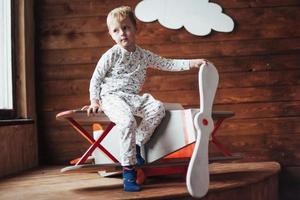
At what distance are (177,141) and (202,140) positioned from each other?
0.51ft

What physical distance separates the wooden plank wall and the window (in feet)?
1.11

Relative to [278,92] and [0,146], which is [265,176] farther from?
[0,146]

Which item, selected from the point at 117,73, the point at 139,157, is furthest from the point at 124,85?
the point at 139,157

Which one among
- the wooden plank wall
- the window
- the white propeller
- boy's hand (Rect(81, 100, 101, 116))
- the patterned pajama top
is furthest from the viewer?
the wooden plank wall

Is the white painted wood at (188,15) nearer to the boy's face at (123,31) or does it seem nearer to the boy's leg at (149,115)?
the boy's face at (123,31)

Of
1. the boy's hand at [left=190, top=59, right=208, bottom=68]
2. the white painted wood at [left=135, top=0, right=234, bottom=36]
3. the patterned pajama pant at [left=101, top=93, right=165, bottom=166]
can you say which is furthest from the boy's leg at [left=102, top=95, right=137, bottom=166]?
the white painted wood at [left=135, top=0, right=234, bottom=36]

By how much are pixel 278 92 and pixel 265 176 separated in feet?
2.53

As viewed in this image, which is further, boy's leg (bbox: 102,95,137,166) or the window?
the window

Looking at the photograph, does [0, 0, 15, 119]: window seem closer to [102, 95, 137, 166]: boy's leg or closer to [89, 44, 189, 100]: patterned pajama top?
[89, 44, 189, 100]: patterned pajama top

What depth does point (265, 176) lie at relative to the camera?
5.39 feet

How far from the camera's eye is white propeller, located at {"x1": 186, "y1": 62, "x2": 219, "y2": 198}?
130cm

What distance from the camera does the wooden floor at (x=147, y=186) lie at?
1.34 meters

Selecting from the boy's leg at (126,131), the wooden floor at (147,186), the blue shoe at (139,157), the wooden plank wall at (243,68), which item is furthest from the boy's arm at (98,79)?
the wooden plank wall at (243,68)

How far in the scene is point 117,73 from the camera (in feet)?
5.09
